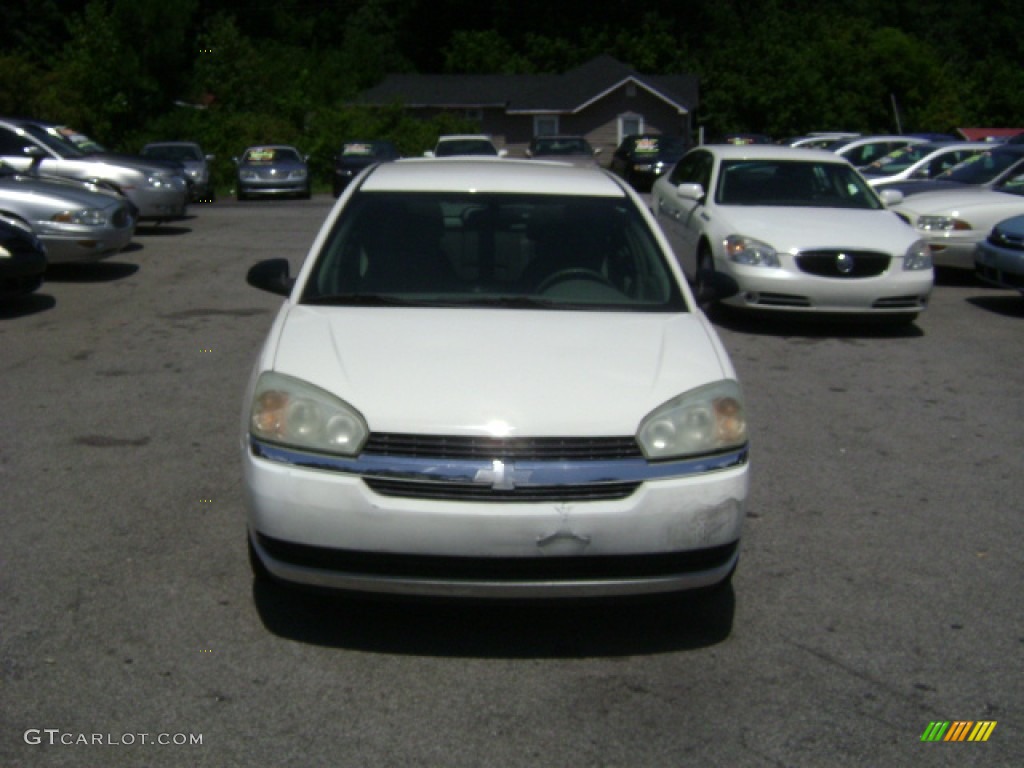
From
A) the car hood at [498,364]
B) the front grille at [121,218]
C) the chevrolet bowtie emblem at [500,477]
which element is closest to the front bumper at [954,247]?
the front grille at [121,218]

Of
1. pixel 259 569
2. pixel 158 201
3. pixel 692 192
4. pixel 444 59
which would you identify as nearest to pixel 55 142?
pixel 158 201

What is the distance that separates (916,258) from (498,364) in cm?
736

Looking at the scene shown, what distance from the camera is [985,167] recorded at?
16406mm

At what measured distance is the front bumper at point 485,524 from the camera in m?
4.03

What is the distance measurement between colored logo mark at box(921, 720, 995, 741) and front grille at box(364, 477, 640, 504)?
47.1 inches

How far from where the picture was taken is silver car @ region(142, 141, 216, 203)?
1169 inches

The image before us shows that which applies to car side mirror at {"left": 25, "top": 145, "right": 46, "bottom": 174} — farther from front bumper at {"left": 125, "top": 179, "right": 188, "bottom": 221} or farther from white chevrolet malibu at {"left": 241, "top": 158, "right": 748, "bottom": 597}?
white chevrolet malibu at {"left": 241, "top": 158, "right": 748, "bottom": 597}

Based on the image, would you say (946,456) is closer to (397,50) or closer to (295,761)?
(295,761)

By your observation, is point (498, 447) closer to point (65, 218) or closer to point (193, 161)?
point (65, 218)

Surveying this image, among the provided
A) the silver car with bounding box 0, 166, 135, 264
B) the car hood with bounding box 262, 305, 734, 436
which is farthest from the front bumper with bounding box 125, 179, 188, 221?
the car hood with bounding box 262, 305, 734, 436

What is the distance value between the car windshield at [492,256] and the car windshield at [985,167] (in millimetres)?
11819

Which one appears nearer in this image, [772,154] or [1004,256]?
[1004,256]

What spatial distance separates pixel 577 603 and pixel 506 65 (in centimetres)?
7891

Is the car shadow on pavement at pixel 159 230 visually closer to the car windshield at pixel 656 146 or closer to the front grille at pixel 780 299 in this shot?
the front grille at pixel 780 299
